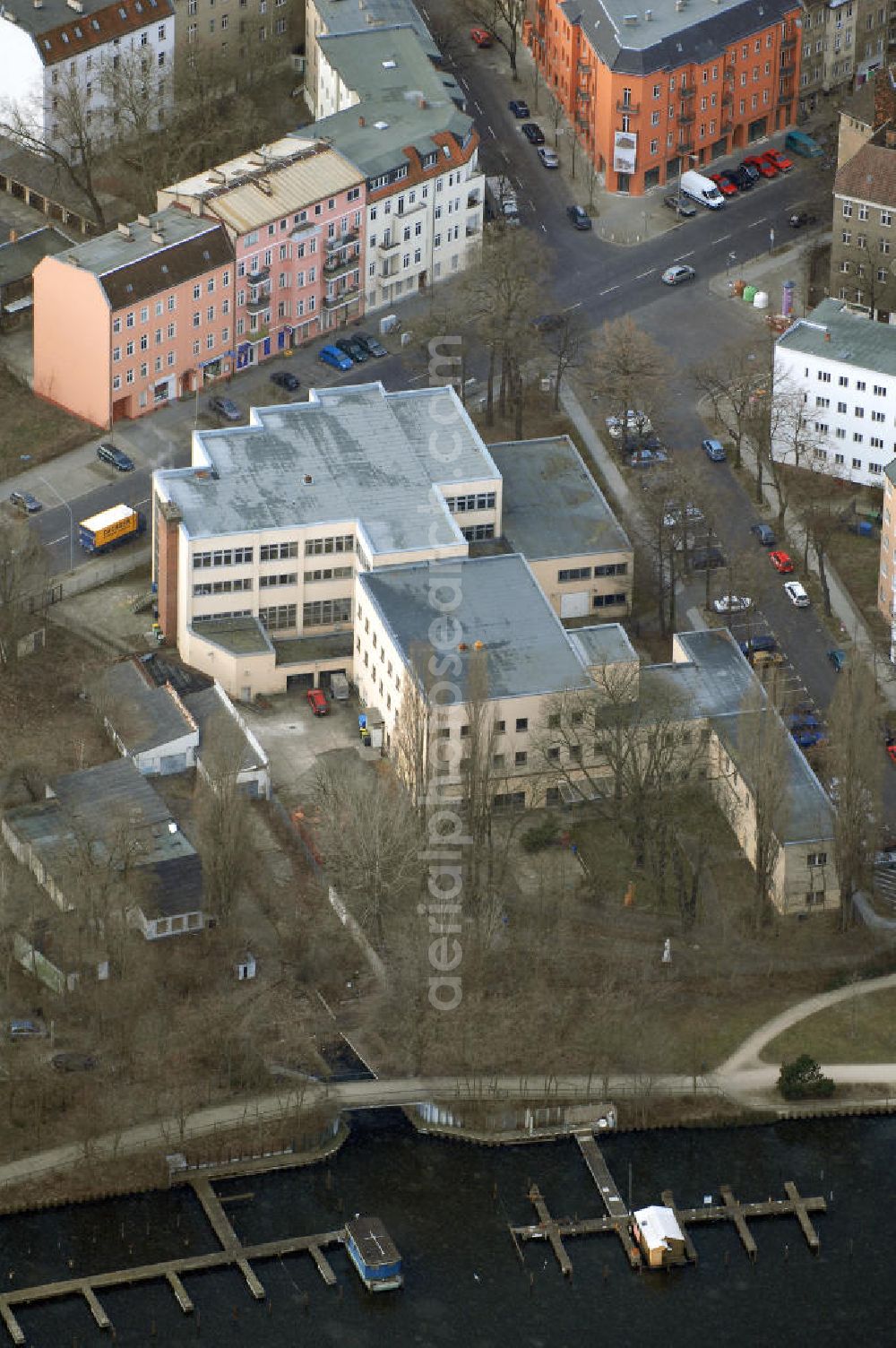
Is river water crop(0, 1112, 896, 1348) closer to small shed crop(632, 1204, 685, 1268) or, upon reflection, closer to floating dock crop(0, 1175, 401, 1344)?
floating dock crop(0, 1175, 401, 1344)

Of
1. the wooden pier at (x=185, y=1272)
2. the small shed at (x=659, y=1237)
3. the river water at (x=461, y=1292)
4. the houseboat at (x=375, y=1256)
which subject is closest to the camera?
the river water at (x=461, y=1292)

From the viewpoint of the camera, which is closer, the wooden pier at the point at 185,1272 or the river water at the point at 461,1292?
the river water at the point at 461,1292

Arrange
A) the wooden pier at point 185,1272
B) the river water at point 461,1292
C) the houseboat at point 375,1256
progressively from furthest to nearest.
Result: 1. the houseboat at point 375,1256
2. the wooden pier at point 185,1272
3. the river water at point 461,1292

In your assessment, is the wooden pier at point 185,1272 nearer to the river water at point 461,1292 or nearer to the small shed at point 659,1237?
the river water at point 461,1292

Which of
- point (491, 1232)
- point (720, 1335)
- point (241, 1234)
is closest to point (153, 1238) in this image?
point (241, 1234)

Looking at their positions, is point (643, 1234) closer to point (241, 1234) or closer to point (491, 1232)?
point (491, 1232)

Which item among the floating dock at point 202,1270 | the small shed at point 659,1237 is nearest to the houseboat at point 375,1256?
the floating dock at point 202,1270
